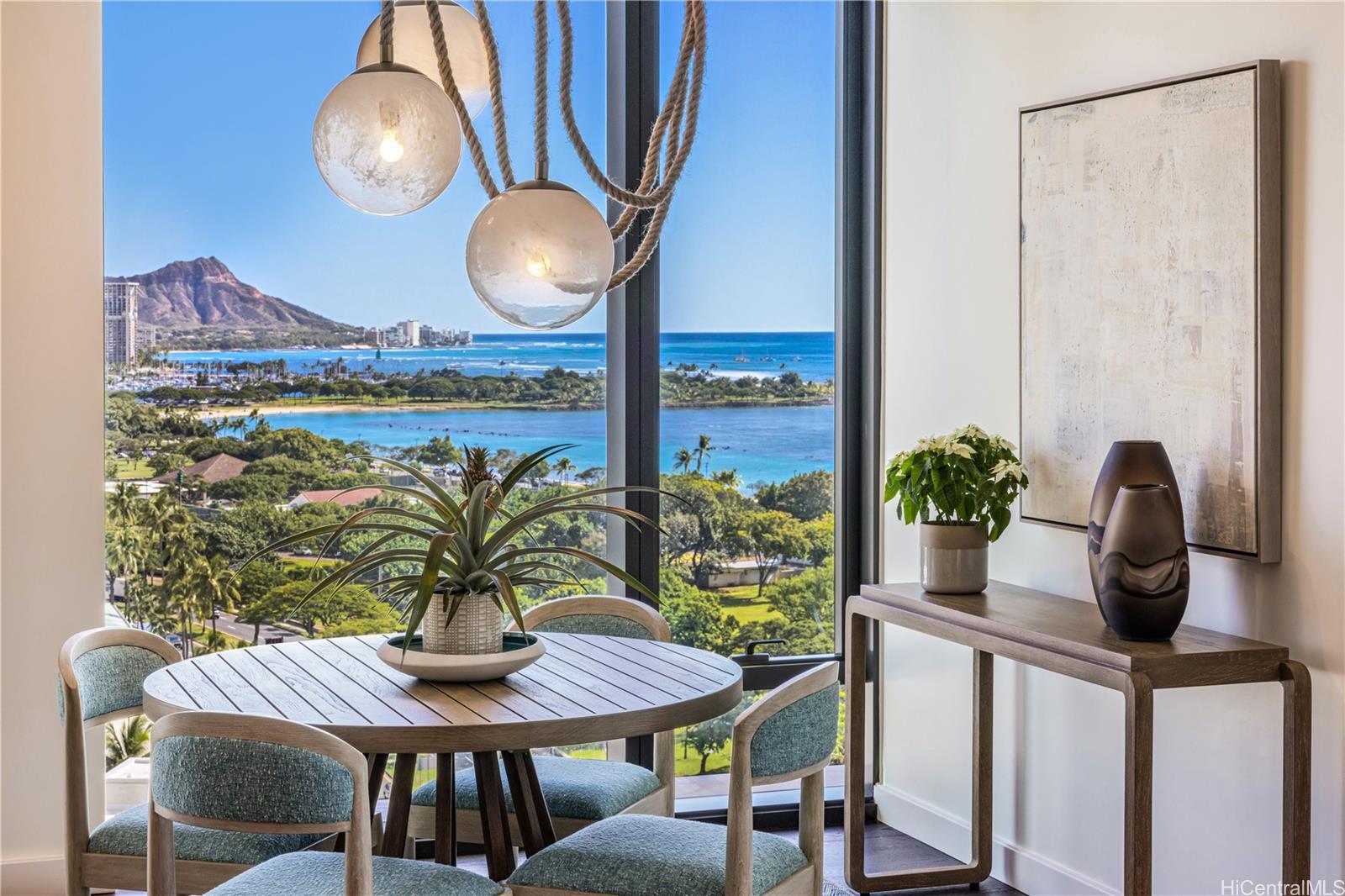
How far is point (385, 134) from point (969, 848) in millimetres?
2560

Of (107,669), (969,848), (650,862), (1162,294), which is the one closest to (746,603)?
(969,848)

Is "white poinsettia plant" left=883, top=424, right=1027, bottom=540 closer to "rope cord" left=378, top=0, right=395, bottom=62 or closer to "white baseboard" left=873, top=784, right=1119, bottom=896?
"white baseboard" left=873, top=784, right=1119, bottom=896

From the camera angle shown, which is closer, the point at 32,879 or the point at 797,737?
the point at 797,737

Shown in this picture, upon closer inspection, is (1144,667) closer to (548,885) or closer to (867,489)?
(548,885)

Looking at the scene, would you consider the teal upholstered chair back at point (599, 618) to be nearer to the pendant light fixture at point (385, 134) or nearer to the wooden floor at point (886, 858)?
the wooden floor at point (886, 858)

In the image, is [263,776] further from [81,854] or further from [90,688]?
[90,688]

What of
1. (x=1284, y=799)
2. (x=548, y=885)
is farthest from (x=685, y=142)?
(x=1284, y=799)

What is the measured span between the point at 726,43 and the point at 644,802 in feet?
7.44

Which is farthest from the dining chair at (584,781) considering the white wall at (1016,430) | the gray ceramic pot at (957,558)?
the white wall at (1016,430)

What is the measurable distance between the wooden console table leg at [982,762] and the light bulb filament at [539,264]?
1.84 meters

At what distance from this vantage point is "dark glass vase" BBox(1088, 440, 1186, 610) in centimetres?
251

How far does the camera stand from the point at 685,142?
6.32 feet


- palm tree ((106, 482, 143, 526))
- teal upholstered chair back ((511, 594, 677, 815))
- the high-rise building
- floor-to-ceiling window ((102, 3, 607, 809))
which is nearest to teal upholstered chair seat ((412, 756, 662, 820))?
teal upholstered chair back ((511, 594, 677, 815))

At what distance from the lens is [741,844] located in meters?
2.04
